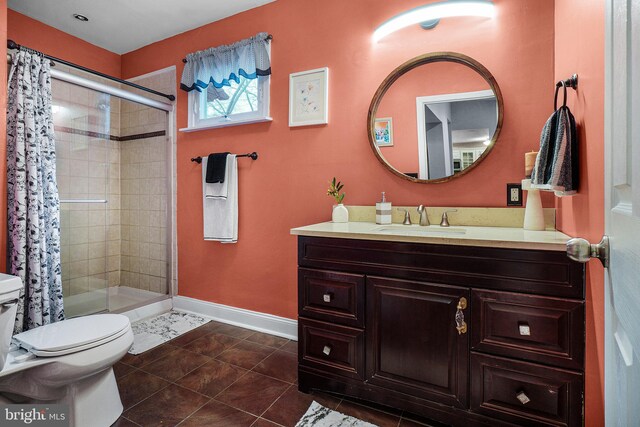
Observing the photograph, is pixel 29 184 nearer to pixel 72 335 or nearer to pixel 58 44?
pixel 72 335

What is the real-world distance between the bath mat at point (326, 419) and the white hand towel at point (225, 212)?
1422 mm

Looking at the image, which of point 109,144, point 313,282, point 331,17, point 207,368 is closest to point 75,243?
point 109,144

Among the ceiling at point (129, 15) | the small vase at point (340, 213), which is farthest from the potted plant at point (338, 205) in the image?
the ceiling at point (129, 15)

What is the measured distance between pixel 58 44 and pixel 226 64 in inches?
63.3

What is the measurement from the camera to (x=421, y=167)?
1.90m

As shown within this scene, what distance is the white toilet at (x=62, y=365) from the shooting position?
4.18ft

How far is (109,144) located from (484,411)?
11.7 ft

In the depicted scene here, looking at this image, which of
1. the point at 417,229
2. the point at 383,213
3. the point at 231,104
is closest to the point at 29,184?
the point at 231,104

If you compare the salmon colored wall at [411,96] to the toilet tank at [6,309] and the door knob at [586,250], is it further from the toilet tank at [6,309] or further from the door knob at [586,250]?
the toilet tank at [6,309]

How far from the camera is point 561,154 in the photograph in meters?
1.17

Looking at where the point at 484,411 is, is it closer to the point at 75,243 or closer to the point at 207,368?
the point at 207,368

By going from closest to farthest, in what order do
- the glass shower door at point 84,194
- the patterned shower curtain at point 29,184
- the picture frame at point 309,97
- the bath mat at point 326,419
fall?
1. the bath mat at point 326,419
2. the patterned shower curtain at point 29,184
3. the picture frame at point 309,97
4. the glass shower door at point 84,194

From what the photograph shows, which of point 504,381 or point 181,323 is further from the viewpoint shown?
point 181,323

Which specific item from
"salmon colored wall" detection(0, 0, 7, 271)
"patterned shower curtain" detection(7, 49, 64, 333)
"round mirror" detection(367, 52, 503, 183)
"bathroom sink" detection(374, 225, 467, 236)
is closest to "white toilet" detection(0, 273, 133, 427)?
"patterned shower curtain" detection(7, 49, 64, 333)
